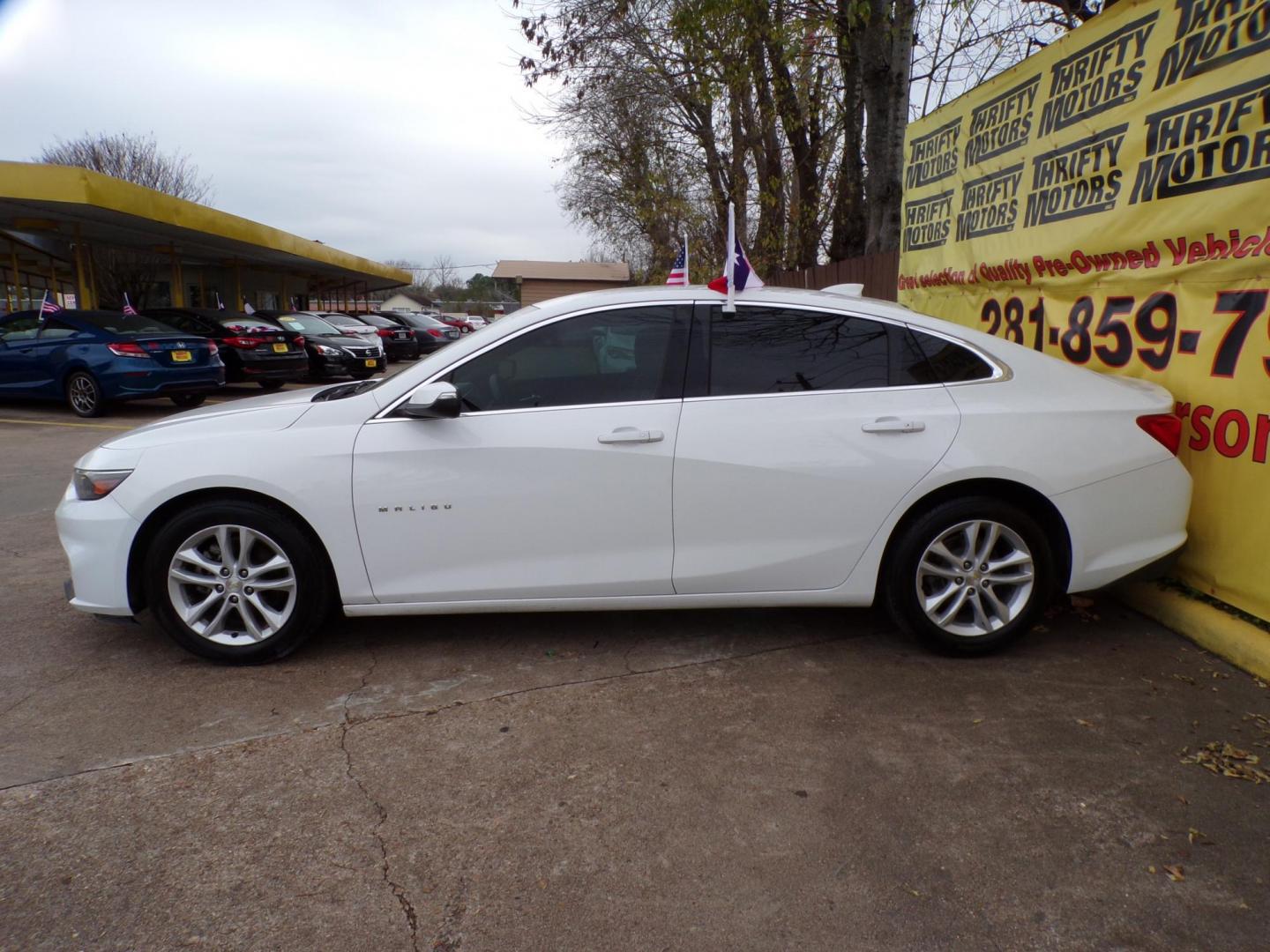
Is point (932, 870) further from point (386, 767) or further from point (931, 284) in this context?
point (931, 284)

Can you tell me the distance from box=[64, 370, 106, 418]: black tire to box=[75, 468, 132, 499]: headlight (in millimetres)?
9945

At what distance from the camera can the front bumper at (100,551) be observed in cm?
382

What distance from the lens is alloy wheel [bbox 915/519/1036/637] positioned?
152 inches

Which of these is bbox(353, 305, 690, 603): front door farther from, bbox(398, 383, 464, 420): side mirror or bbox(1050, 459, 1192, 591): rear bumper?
bbox(1050, 459, 1192, 591): rear bumper

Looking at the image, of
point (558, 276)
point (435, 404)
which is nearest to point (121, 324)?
point (435, 404)

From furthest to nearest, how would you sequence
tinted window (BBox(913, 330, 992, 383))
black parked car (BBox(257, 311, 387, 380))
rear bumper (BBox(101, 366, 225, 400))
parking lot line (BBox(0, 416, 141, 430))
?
black parked car (BBox(257, 311, 387, 380)) → rear bumper (BBox(101, 366, 225, 400)) → parking lot line (BBox(0, 416, 141, 430)) → tinted window (BBox(913, 330, 992, 383))

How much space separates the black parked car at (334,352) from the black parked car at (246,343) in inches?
51.1

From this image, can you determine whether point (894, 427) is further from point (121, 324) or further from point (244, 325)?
point (244, 325)

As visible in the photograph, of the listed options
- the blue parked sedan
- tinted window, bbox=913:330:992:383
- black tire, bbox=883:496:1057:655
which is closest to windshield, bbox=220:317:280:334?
the blue parked sedan

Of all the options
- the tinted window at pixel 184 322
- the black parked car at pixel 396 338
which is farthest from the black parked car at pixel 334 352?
the black parked car at pixel 396 338

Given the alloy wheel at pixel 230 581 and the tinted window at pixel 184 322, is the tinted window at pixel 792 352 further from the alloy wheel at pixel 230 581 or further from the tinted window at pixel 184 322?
the tinted window at pixel 184 322

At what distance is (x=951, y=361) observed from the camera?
13.1 feet

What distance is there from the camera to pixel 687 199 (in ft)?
68.4

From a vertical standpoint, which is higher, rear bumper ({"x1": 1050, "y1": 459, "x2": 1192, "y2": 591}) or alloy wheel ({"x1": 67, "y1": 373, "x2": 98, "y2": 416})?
rear bumper ({"x1": 1050, "y1": 459, "x2": 1192, "y2": 591})
